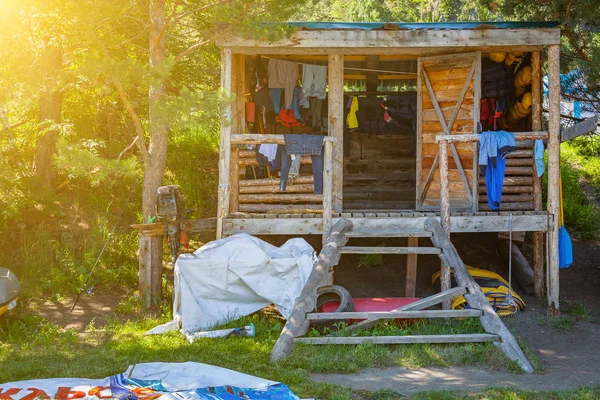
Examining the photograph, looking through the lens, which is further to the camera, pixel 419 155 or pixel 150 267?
pixel 419 155

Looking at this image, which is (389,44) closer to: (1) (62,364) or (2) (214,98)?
(2) (214,98)

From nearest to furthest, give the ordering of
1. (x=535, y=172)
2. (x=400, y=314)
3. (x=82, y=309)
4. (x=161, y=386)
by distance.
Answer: (x=161, y=386) → (x=400, y=314) → (x=82, y=309) → (x=535, y=172)

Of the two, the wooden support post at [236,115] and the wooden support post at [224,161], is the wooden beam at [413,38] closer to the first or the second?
the wooden support post at [224,161]

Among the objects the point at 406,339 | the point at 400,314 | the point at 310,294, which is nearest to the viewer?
the point at 406,339

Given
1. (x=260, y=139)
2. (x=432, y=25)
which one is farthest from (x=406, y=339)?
(x=432, y=25)

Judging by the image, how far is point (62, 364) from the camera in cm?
731

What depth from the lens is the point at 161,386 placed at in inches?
242

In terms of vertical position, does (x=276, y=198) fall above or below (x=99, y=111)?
below

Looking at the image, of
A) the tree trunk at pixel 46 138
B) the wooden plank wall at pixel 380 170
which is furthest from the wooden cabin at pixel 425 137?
the tree trunk at pixel 46 138

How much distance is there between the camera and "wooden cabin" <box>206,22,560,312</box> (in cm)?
1002

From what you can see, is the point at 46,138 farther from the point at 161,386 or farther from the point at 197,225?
the point at 161,386

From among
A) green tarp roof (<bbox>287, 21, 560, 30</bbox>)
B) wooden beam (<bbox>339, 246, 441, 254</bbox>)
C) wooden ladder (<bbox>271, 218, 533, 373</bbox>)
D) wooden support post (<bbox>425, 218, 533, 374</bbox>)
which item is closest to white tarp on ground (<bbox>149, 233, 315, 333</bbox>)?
wooden beam (<bbox>339, 246, 441, 254</bbox>)

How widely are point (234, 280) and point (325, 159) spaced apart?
2.18m

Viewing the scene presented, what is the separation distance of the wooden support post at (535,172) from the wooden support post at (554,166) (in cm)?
76
